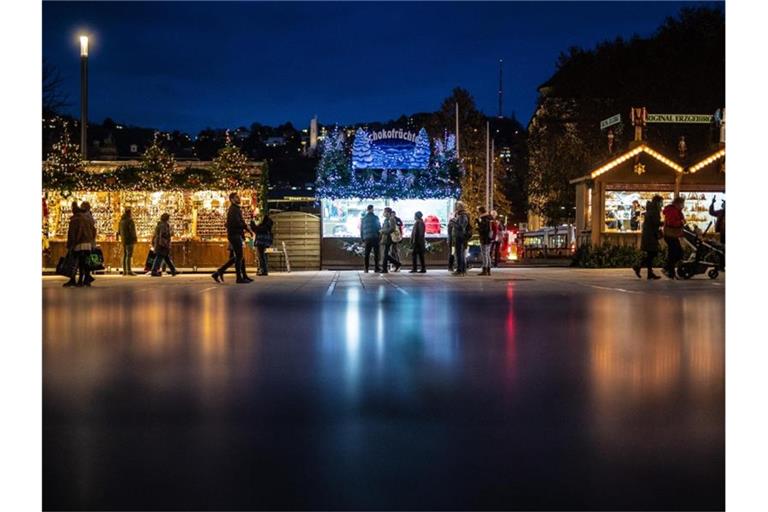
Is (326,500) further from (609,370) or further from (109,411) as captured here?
(609,370)

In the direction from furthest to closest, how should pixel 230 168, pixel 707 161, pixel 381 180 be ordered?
1. pixel 381 180
2. pixel 707 161
3. pixel 230 168

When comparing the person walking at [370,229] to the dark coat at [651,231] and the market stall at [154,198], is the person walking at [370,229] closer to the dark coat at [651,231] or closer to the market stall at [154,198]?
the market stall at [154,198]

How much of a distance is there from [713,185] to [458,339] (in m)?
27.9

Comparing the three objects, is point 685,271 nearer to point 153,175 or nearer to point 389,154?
point 389,154

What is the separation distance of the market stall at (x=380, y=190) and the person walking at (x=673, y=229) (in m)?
15.6

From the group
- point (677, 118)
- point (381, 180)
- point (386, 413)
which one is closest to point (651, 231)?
point (677, 118)

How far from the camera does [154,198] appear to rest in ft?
112

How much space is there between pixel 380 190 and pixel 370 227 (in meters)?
9.43

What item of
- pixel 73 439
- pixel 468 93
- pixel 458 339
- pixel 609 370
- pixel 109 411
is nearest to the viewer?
pixel 73 439

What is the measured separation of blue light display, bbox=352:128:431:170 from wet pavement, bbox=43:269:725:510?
1018 inches

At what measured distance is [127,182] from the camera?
110 feet

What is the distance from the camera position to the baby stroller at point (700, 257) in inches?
883

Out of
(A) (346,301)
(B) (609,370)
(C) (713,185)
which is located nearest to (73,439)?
(B) (609,370)

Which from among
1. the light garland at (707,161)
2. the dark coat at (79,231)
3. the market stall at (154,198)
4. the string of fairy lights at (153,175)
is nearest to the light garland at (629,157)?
the light garland at (707,161)
